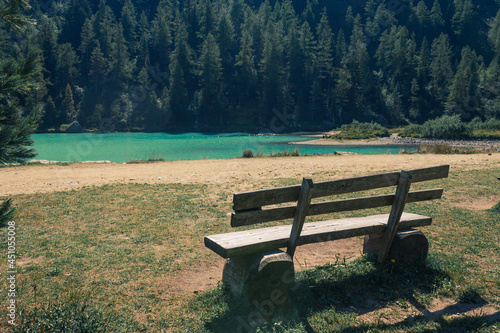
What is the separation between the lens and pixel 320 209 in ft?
14.1

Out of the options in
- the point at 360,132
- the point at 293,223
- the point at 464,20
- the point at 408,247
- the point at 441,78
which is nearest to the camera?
the point at 293,223

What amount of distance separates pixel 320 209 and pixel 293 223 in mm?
356

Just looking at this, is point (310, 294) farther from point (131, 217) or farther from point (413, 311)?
point (131, 217)

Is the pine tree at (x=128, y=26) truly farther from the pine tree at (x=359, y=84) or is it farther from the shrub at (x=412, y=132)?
the shrub at (x=412, y=132)

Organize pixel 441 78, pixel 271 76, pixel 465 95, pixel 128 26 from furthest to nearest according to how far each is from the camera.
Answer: pixel 128 26 → pixel 441 78 → pixel 271 76 → pixel 465 95

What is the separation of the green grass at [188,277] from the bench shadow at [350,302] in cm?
1

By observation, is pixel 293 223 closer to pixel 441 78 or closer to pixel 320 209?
pixel 320 209

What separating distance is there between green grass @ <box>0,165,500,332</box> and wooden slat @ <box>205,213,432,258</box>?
596mm

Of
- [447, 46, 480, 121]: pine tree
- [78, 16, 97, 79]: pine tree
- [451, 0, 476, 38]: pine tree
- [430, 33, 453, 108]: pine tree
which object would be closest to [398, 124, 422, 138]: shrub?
[447, 46, 480, 121]: pine tree

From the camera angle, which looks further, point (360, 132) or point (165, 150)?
point (360, 132)

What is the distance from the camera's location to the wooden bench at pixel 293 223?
399 cm

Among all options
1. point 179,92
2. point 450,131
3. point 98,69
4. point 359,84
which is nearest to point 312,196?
point 450,131

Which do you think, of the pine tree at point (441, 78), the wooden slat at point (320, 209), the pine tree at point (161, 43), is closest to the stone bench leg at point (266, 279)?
the wooden slat at point (320, 209)

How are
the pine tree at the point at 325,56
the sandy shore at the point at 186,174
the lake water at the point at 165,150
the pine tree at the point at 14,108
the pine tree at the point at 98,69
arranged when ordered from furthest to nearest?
the pine tree at the point at 325,56 < the pine tree at the point at 98,69 < the lake water at the point at 165,150 < the sandy shore at the point at 186,174 < the pine tree at the point at 14,108
